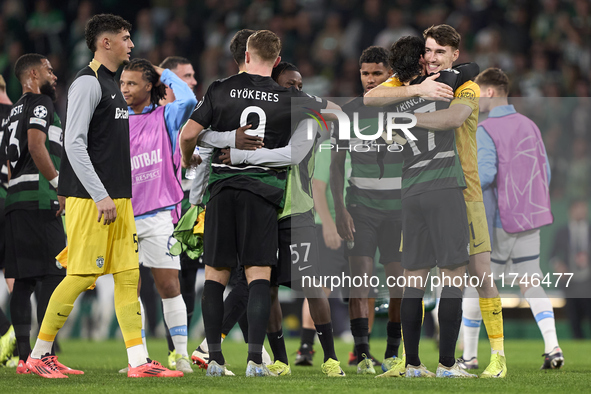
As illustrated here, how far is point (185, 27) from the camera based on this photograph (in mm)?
15703

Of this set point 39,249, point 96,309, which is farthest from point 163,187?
point 96,309

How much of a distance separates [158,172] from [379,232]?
186cm

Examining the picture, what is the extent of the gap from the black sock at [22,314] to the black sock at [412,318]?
9.90ft

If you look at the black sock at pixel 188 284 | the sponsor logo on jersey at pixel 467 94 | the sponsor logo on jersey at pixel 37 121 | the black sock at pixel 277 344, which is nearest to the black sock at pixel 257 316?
the black sock at pixel 277 344

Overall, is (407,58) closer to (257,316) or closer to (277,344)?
(257,316)

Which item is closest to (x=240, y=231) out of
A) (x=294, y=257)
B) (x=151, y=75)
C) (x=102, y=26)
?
(x=294, y=257)

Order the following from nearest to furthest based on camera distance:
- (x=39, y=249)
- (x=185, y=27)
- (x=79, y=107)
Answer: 1. (x=79, y=107)
2. (x=39, y=249)
3. (x=185, y=27)

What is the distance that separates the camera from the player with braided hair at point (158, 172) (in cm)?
598

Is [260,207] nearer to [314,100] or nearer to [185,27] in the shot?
A: [314,100]

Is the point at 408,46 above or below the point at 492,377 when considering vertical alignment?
above

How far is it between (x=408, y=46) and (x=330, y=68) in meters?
9.57

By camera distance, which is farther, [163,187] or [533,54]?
[533,54]

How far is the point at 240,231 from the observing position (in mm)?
4918

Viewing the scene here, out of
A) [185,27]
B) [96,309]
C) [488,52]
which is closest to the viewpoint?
[96,309]
